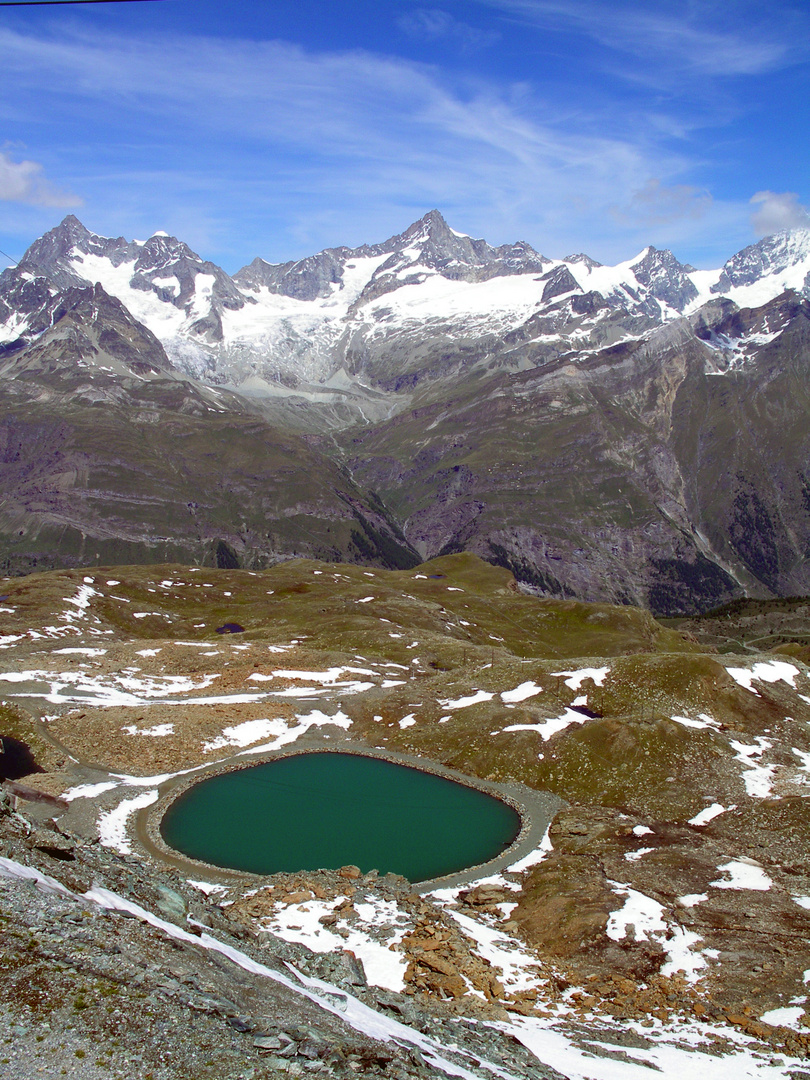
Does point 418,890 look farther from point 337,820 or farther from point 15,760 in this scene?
point 15,760

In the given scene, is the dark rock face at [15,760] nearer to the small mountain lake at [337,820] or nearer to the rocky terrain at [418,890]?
the rocky terrain at [418,890]

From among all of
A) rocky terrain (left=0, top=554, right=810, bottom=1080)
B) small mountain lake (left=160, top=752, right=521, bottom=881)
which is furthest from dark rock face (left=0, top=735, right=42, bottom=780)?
small mountain lake (left=160, top=752, right=521, bottom=881)

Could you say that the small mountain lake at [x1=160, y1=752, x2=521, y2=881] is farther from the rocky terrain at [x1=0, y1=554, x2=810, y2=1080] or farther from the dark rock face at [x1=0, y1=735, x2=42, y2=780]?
the dark rock face at [x1=0, y1=735, x2=42, y2=780]

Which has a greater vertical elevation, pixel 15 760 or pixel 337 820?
pixel 15 760

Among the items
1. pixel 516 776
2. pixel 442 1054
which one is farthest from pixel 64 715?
pixel 442 1054

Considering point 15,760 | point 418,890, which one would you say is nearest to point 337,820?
point 418,890
